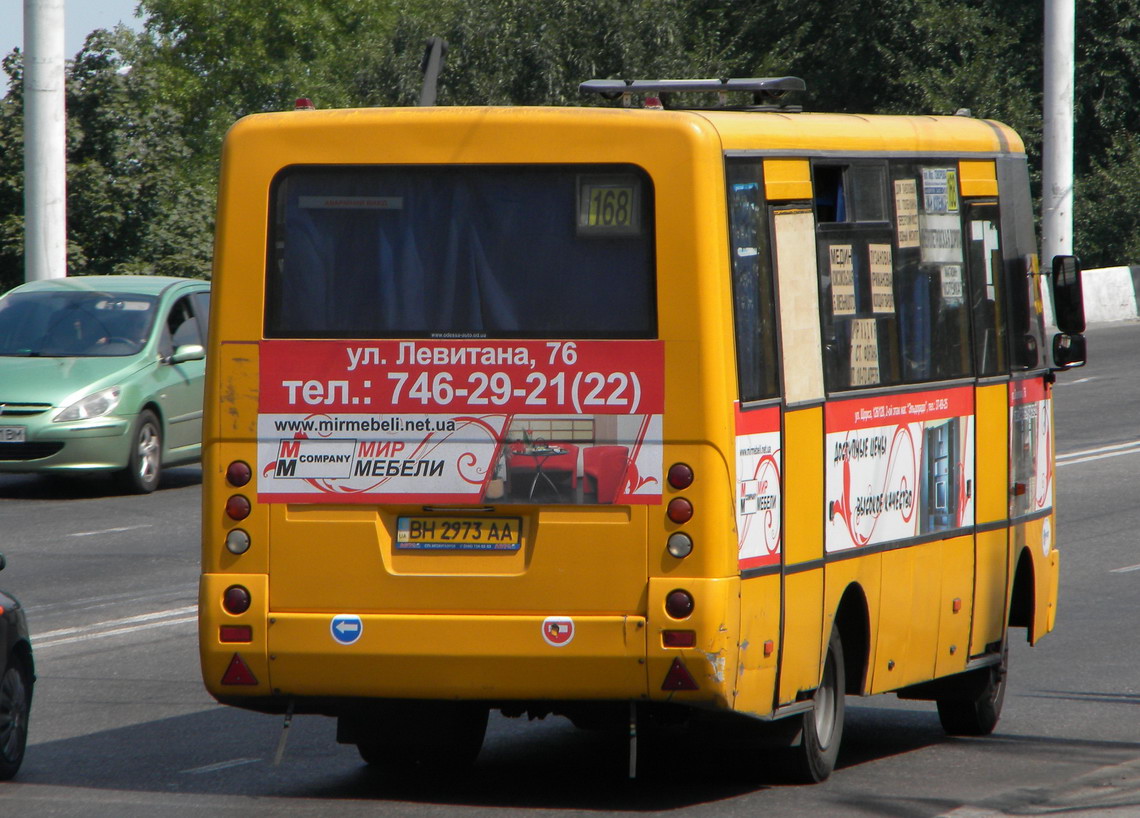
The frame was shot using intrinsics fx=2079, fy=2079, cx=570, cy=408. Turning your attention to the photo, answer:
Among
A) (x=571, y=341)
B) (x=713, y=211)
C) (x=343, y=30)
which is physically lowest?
(x=571, y=341)

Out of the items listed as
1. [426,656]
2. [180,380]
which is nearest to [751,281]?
[426,656]

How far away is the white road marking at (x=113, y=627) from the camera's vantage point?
456 inches

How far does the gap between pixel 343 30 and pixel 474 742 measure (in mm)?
75794

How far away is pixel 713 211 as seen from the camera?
7219mm

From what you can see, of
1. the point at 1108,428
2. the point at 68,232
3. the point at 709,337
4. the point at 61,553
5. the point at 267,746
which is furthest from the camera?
the point at 68,232

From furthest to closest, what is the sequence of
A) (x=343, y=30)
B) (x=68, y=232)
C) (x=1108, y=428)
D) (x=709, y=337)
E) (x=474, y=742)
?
(x=343, y=30) < (x=68, y=232) < (x=1108, y=428) < (x=474, y=742) < (x=709, y=337)

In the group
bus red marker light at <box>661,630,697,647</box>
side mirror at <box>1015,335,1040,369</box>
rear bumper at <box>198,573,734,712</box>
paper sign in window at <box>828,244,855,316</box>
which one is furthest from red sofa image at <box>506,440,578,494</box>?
side mirror at <box>1015,335,1040,369</box>

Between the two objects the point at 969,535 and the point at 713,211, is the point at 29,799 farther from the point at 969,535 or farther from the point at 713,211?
the point at 969,535

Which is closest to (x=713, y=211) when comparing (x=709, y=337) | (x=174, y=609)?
(x=709, y=337)

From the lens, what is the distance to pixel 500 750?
8.98 meters

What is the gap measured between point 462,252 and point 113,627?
5.40 meters

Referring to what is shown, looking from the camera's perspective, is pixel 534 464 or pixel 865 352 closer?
pixel 534 464

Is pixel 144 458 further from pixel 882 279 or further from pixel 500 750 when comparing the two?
pixel 882 279

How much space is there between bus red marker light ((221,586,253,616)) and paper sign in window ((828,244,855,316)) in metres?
2.49
